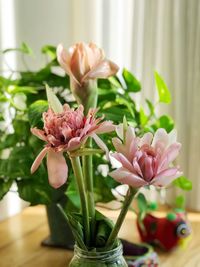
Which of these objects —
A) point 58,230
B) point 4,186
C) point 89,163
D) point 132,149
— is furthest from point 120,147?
point 58,230

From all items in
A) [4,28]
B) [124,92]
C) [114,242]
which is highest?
[4,28]

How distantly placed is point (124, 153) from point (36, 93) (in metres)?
0.50

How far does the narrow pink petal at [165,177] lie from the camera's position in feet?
1.88

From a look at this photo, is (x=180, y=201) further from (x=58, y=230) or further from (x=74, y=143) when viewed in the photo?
(x=74, y=143)

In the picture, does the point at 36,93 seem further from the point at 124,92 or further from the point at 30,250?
the point at 30,250

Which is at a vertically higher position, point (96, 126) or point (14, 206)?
point (96, 126)

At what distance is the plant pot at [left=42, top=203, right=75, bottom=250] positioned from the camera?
1080mm

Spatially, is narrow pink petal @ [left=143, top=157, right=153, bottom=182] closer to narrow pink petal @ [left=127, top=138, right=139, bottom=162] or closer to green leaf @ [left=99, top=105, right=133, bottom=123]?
narrow pink petal @ [left=127, top=138, right=139, bottom=162]

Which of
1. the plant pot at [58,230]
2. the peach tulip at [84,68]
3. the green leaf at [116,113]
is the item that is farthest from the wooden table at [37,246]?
the peach tulip at [84,68]

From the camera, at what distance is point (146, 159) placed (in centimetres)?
58

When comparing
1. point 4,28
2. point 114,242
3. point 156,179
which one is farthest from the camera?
point 4,28

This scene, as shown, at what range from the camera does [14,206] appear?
135 centimetres

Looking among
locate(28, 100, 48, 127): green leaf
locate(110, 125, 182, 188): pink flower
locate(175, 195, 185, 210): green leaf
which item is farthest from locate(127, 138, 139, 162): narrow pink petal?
locate(175, 195, 185, 210): green leaf

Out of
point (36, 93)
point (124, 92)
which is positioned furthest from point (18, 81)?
point (124, 92)
